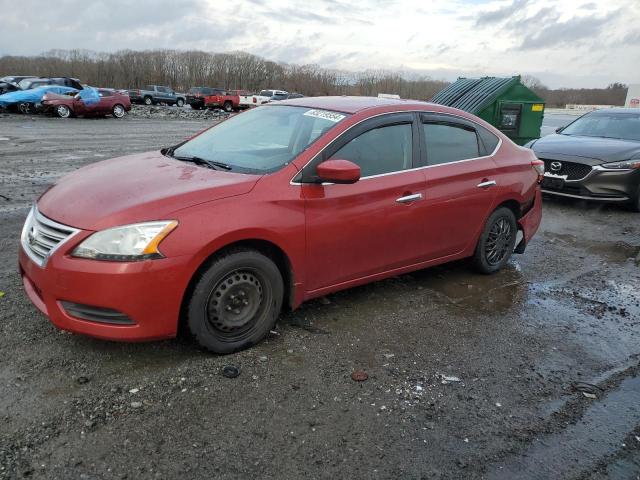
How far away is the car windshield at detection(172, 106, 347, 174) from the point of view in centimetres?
389

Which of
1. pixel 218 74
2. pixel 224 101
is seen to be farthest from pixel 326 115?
pixel 218 74

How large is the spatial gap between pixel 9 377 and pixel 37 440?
69 centimetres

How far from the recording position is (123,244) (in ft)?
9.96

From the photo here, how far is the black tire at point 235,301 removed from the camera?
329 cm

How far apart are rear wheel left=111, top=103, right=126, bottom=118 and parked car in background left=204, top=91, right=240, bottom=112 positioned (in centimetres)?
1217

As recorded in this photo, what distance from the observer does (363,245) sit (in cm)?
404

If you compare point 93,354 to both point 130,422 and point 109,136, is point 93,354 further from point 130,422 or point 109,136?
point 109,136

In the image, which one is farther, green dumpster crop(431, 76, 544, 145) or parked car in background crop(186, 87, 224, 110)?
parked car in background crop(186, 87, 224, 110)

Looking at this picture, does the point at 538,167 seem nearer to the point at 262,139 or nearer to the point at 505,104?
the point at 262,139

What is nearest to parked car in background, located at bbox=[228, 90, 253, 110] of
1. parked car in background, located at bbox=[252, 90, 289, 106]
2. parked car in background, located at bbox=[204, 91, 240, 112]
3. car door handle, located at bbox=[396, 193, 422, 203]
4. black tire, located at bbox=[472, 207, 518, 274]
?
parked car in background, located at bbox=[204, 91, 240, 112]

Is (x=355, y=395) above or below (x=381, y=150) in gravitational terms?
below

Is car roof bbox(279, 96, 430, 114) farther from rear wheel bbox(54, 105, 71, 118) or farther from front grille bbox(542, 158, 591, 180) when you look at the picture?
rear wheel bbox(54, 105, 71, 118)

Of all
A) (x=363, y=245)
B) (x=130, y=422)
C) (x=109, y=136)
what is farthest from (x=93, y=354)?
(x=109, y=136)

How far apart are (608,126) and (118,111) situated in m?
23.8
